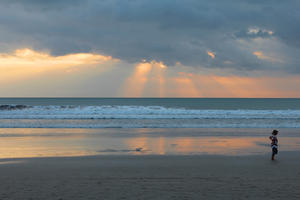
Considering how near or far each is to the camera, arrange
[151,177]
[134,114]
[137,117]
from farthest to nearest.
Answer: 1. [134,114]
2. [137,117]
3. [151,177]

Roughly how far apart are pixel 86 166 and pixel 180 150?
447 centimetres

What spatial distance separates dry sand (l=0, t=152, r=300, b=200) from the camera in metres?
6.84

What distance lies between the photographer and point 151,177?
8.27 metres

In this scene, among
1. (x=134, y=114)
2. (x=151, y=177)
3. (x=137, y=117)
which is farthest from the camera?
(x=134, y=114)

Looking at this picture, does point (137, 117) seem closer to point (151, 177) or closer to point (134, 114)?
point (134, 114)

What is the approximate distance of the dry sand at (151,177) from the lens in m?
6.84

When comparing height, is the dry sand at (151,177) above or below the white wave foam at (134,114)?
below

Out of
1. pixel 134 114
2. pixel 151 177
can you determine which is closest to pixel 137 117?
pixel 134 114

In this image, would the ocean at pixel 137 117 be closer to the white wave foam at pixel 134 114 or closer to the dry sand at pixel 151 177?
the white wave foam at pixel 134 114

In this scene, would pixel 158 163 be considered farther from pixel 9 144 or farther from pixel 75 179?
pixel 9 144

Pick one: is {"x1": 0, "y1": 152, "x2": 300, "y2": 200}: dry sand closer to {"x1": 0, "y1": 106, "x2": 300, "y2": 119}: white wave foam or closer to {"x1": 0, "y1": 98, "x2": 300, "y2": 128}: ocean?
{"x1": 0, "y1": 98, "x2": 300, "y2": 128}: ocean

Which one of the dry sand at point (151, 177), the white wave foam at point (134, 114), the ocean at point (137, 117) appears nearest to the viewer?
the dry sand at point (151, 177)

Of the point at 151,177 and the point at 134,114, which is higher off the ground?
the point at 134,114

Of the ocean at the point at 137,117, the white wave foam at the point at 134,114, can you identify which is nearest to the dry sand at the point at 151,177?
the ocean at the point at 137,117
